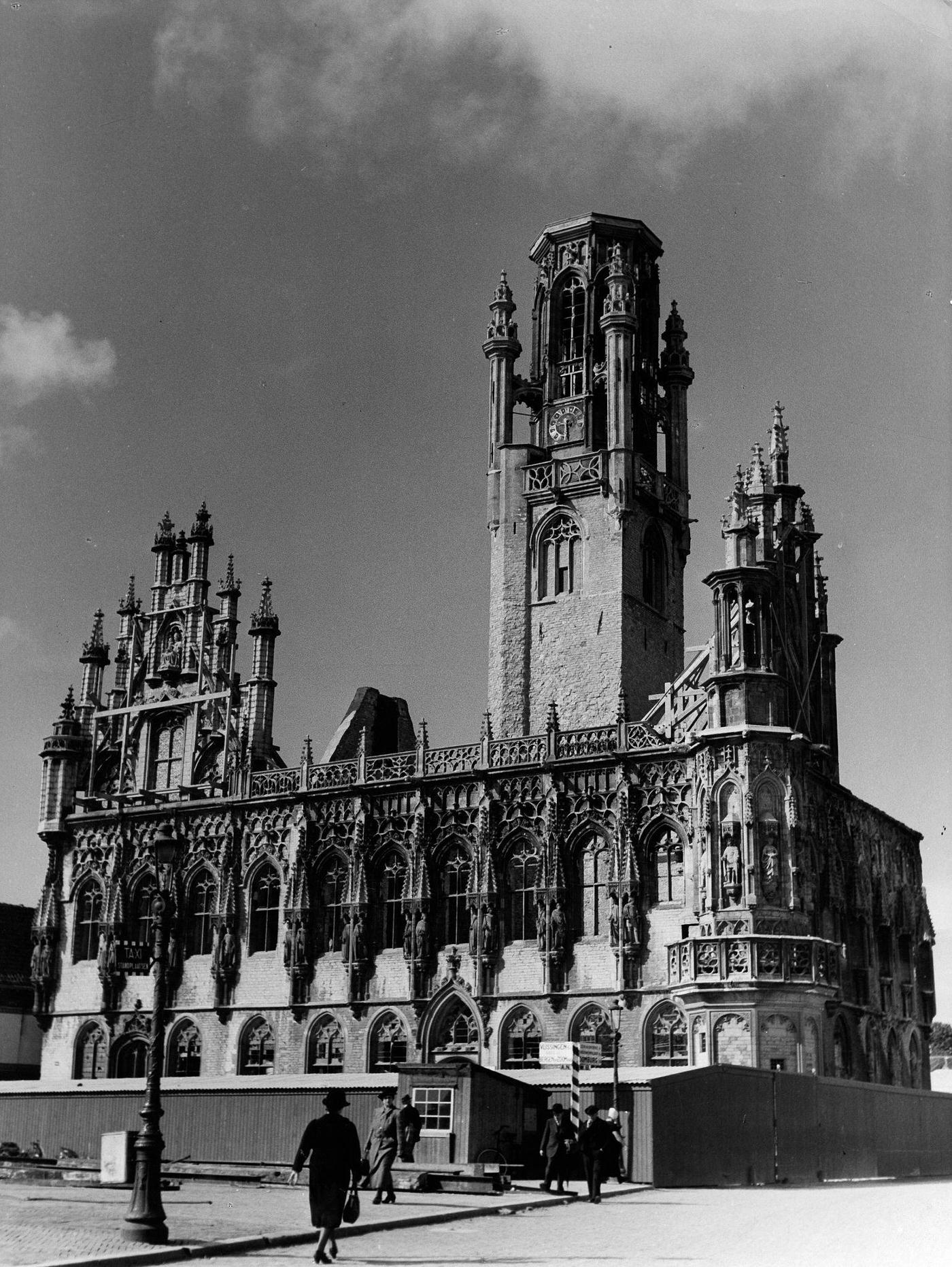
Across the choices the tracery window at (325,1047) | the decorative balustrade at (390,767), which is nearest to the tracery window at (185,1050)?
the tracery window at (325,1047)

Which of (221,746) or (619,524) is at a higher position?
(619,524)

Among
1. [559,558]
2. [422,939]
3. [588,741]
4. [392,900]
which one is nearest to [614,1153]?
[422,939]

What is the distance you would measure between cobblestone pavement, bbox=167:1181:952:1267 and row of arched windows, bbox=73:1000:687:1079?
13435mm

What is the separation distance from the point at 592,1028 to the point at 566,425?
845 inches

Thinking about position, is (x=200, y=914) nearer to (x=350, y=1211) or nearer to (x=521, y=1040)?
(x=521, y=1040)

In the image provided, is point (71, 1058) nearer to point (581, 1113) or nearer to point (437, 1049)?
point (437, 1049)

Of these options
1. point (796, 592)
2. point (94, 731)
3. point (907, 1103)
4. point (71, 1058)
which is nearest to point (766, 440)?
point (796, 592)

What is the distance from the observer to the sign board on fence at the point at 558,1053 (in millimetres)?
30922

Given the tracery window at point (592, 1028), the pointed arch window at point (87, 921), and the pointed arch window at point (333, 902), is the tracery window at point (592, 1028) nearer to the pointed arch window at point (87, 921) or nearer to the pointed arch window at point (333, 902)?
the pointed arch window at point (333, 902)

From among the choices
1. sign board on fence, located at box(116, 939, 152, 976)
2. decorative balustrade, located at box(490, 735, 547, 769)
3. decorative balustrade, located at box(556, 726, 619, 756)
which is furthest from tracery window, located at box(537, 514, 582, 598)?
sign board on fence, located at box(116, 939, 152, 976)

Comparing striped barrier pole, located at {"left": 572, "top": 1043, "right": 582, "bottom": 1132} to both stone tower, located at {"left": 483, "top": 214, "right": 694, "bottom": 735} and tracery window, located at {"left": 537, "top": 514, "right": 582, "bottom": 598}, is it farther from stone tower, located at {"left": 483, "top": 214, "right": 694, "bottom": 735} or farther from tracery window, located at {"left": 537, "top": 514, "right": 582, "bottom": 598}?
tracery window, located at {"left": 537, "top": 514, "right": 582, "bottom": 598}

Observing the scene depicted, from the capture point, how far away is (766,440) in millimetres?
49469

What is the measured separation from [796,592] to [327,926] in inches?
691

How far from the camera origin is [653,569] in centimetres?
5347
